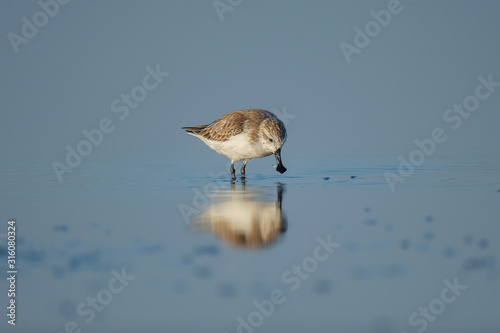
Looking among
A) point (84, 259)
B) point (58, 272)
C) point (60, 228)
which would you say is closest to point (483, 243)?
point (84, 259)

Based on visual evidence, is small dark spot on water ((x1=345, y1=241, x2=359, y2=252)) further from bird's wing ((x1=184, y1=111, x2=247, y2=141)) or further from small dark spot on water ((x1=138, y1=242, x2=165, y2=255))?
bird's wing ((x1=184, y1=111, x2=247, y2=141))

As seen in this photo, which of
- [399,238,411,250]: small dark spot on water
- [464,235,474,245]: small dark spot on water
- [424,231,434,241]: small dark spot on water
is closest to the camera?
[399,238,411,250]: small dark spot on water

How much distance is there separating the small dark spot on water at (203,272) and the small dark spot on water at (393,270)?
1.76m

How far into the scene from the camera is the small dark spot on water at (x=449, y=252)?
26.6ft

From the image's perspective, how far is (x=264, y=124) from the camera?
14258 mm

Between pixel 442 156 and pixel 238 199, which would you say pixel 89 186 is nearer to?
pixel 238 199

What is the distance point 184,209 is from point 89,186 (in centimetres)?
317

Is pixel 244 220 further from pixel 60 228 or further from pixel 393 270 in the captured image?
pixel 393 270

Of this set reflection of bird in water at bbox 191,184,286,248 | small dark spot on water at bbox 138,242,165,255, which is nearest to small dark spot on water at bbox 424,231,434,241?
reflection of bird in water at bbox 191,184,286,248

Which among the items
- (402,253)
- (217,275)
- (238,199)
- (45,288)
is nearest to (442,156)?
(238,199)

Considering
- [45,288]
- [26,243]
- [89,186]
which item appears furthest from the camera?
[89,186]

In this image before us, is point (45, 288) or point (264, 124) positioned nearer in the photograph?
point (45, 288)

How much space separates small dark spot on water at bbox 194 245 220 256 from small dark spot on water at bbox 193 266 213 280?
55 centimetres

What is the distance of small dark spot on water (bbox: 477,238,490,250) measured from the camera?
27.5ft
